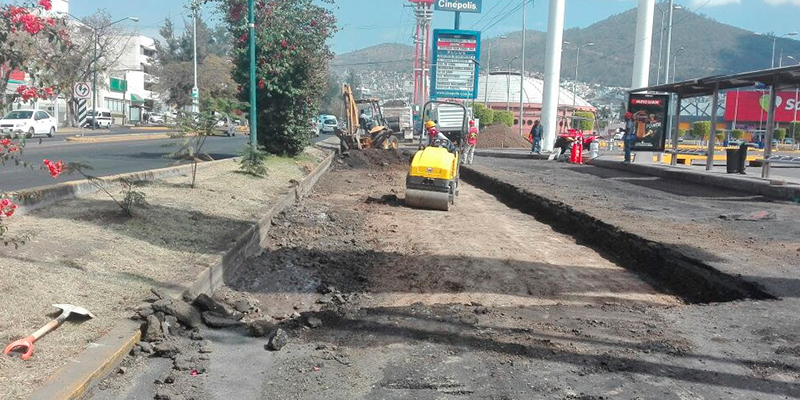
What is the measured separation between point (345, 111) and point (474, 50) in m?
15.1

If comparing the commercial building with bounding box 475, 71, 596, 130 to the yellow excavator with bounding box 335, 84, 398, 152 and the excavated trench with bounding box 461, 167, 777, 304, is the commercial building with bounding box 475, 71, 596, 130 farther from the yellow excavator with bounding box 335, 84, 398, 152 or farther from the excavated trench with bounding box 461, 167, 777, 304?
the excavated trench with bounding box 461, 167, 777, 304

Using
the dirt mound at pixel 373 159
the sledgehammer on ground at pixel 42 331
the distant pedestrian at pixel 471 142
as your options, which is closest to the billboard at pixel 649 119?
the distant pedestrian at pixel 471 142

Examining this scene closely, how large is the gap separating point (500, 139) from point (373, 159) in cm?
2755

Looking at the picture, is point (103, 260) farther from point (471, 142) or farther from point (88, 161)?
point (471, 142)

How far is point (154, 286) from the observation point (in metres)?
6.41

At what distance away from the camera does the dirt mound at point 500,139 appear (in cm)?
5456

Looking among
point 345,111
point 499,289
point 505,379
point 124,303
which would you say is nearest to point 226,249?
point 124,303

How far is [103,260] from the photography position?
6.86m

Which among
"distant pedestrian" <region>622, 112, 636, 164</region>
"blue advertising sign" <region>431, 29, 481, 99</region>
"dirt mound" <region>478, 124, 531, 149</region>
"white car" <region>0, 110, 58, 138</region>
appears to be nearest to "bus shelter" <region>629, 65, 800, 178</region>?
"distant pedestrian" <region>622, 112, 636, 164</region>

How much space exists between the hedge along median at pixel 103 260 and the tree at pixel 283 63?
30.3ft

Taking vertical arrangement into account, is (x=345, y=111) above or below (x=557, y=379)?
above

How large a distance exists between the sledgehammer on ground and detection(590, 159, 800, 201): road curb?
15.6m

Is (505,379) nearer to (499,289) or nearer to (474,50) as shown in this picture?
(499,289)

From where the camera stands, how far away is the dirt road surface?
465 centimetres
